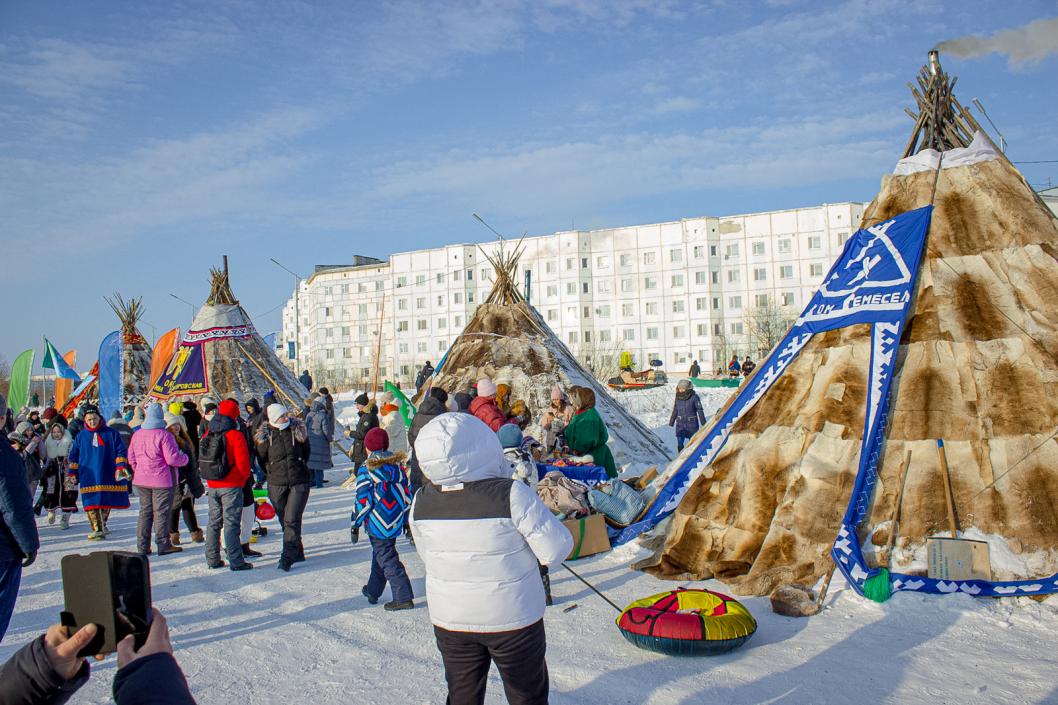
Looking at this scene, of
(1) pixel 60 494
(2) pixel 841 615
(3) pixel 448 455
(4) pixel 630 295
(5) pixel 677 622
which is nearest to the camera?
(3) pixel 448 455

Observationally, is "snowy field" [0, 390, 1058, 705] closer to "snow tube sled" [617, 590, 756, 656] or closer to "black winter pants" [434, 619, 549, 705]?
"snow tube sled" [617, 590, 756, 656]

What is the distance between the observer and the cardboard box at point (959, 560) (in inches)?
226

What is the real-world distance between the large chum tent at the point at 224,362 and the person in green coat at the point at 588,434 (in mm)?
10419

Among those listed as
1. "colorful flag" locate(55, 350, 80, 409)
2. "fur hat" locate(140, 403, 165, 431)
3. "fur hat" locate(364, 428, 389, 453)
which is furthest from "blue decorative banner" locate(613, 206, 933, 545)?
"colorful flag" locate(55, 350, 80, 409)

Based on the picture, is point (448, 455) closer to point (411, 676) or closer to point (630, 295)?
point (411, 676)

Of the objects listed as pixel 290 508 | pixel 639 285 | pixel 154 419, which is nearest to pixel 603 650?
pixel 290 508

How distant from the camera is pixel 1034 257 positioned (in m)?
6.82

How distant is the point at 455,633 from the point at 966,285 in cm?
564

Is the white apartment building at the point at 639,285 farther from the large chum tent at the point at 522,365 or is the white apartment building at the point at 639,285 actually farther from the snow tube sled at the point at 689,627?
the snow tube sled at the point at 689,627

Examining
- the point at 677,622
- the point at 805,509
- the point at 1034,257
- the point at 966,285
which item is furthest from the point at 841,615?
the point at 1034,257

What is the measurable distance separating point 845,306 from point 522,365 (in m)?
7.41

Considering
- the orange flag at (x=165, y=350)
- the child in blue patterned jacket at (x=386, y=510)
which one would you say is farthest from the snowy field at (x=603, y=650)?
the orange flag at (x=165, y=350)

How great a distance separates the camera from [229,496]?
24.2ft

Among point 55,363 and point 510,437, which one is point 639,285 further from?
point 510,437
